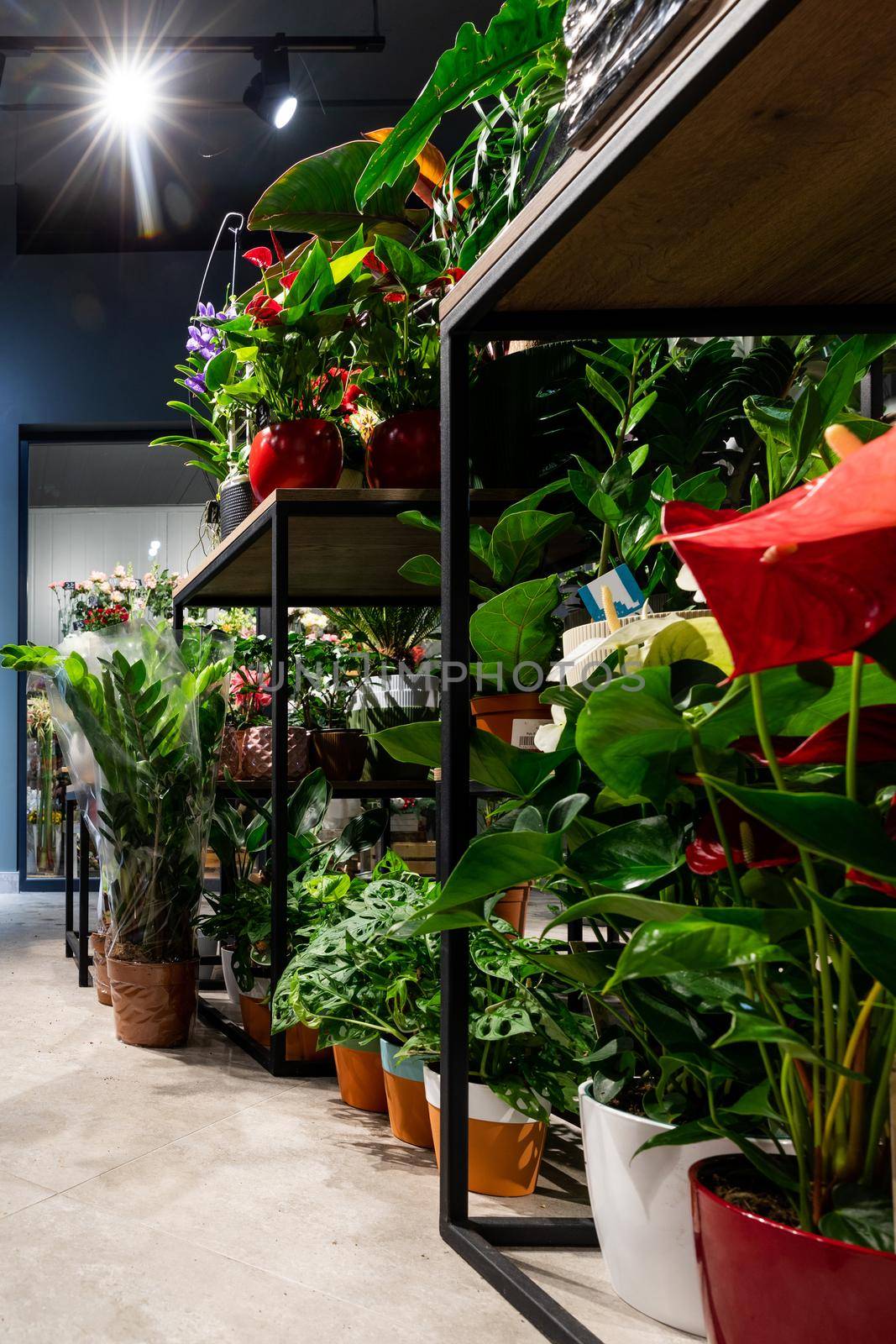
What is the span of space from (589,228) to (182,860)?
1505mm

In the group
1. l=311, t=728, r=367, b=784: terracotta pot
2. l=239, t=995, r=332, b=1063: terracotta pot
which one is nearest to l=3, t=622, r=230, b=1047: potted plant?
l=239, t=995, r=332, b=1063: terracotta pot

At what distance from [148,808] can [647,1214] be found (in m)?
1.34

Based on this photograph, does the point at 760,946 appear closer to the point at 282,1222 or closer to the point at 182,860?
the point at 282,1222

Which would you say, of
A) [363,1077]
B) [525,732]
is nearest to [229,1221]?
[363,1077]

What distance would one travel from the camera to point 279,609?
1.91 metres

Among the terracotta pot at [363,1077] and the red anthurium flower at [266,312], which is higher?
the red anthurium flower at [266,312]

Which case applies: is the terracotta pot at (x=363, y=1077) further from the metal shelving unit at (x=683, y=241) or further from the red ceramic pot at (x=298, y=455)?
the red ceramic pot at (x=298, y=455)

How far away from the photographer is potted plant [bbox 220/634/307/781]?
226cm

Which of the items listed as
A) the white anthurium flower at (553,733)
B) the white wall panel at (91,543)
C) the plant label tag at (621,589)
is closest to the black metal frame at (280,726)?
the plant label tag at (621,589)

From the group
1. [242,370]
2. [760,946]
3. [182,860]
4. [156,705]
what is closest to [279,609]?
[156,705]

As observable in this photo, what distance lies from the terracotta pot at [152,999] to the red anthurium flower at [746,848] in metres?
1.53

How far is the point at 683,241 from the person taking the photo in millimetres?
954

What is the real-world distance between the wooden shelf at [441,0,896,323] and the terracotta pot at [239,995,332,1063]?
4.18 feet

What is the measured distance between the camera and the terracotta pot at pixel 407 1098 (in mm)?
1464
